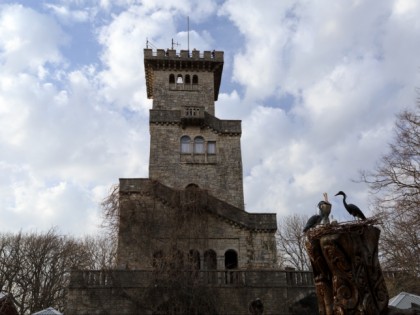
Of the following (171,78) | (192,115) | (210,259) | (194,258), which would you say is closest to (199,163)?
(192,115)

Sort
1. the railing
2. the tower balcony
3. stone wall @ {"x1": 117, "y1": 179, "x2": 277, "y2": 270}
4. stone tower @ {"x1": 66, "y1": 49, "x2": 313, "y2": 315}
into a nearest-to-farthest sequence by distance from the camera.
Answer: stone tower @ {"x1": 66, "y1": 49, "x2": 313, "y2": 315}, the railing, stone wall @ {"x1": 117, "y1": 179, "x2": 277, "y2": 270}, the tower balcony

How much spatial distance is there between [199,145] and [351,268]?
26737 millimetres

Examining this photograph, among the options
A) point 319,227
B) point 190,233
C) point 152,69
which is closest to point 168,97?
point 152,69

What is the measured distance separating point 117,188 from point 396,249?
54.2 feet

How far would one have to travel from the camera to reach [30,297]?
39.7 metres

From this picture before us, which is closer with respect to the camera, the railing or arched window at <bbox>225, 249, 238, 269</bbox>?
the railing

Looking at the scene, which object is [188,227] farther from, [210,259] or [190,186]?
[190,186]

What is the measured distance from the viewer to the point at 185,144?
35219mm

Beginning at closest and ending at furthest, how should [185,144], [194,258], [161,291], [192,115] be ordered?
[161,291], [194,258], [192,115], [185,144]

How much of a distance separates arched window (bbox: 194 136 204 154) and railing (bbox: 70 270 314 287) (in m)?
12.4

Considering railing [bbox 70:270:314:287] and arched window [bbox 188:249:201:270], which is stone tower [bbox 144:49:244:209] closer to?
arched window [bbox 188:249:201:270]

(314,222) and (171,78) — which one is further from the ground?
(171,78)

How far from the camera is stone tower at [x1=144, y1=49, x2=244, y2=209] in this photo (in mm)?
34031

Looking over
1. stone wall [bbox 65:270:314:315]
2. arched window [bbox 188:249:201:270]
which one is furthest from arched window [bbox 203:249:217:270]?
stone wall [bbox 65:270:314:315]
